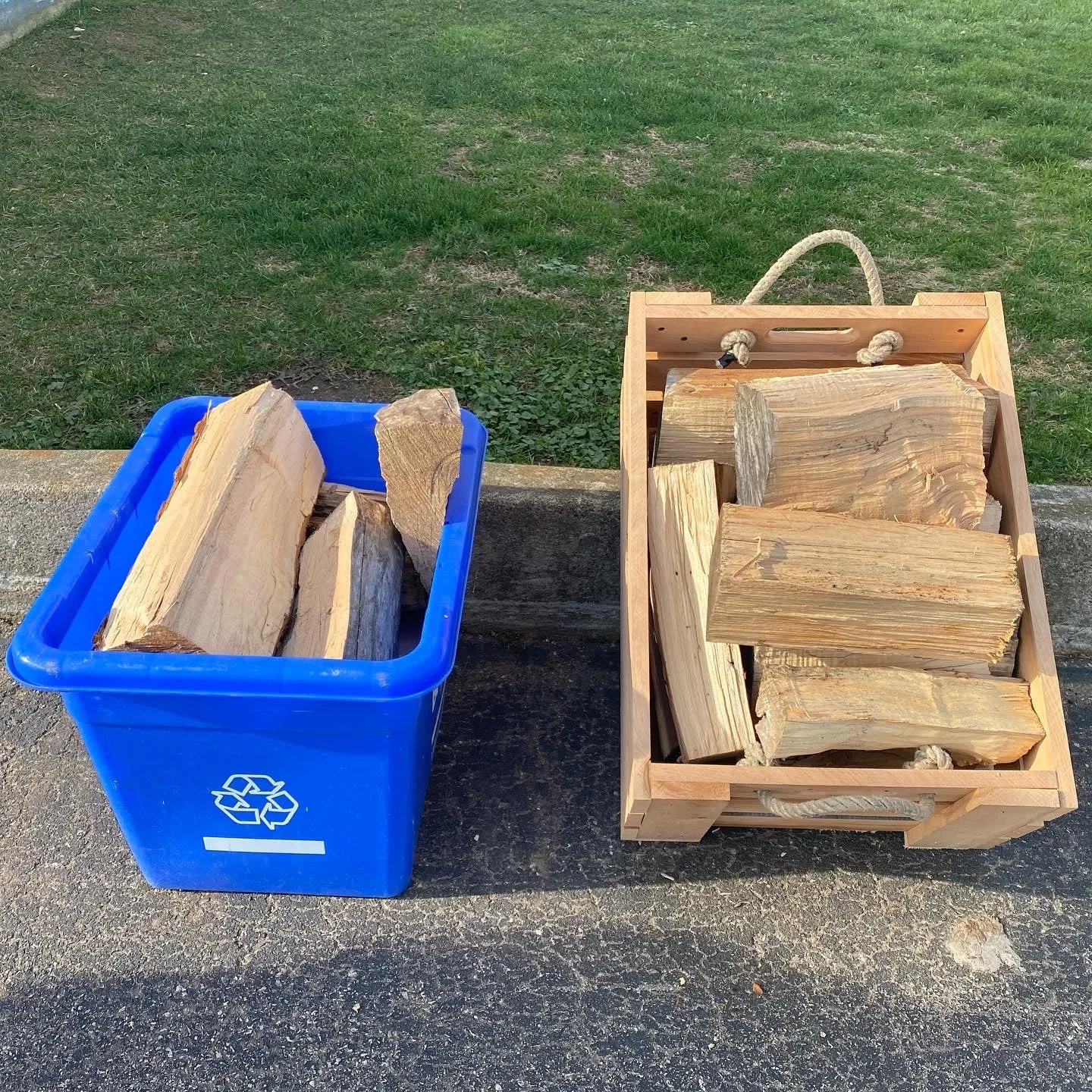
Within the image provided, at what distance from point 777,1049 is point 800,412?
124cm

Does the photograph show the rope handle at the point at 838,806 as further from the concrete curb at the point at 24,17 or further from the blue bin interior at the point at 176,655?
Answer: the concrete curb at the point at 24,17

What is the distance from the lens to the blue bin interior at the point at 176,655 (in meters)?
1.45

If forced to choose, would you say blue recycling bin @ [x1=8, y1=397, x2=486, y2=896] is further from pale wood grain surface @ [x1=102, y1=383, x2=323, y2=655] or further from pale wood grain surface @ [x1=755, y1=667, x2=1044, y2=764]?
pale wood grain surface @ [x1=755, y1=667, x2=1044, y2=764]

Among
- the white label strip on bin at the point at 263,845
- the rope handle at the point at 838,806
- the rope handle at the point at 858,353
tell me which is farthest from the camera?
the rope handle at the point at 858,353

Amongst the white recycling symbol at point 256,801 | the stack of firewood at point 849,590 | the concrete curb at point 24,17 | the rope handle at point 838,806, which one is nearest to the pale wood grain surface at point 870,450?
the stack of firewood at point 849,590

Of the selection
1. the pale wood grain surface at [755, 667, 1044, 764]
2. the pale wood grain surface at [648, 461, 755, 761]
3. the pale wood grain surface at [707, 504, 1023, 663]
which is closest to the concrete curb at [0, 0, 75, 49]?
the pale wood grain surface at [648, 461, 755, 761]

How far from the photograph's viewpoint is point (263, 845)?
1835 mm

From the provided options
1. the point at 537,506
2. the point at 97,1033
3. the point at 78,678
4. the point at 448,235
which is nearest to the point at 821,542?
the point at 537,506

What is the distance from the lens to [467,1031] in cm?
176

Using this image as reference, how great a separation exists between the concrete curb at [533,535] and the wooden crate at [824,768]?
312mm

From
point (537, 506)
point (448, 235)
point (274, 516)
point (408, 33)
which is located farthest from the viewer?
point (408, 33)

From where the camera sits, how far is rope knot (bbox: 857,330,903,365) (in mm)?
2145

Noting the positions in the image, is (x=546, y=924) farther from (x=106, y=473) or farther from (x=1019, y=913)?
(x=106, y=473)

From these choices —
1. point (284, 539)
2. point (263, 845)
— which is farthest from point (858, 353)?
point (263, 845)
